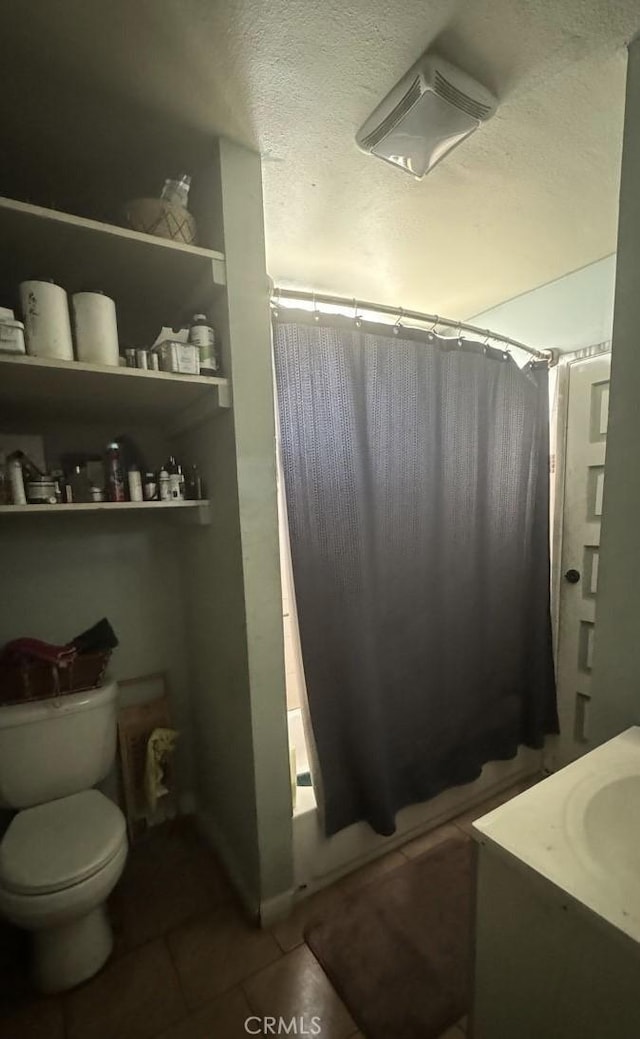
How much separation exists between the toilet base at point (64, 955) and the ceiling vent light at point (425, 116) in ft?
7.25

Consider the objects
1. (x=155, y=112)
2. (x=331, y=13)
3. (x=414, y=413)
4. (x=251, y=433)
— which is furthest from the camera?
(x=414, y=413)

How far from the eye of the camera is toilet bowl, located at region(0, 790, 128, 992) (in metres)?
1.00

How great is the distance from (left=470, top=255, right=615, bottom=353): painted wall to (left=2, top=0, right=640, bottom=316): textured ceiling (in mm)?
208

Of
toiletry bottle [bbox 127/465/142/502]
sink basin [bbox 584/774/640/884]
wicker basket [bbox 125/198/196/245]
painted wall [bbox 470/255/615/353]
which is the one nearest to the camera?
sink basin [bbox 584/774/640/884]

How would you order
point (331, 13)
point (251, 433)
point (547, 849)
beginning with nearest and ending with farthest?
point (547, 849) < point (331, 13) < point (251, 433)

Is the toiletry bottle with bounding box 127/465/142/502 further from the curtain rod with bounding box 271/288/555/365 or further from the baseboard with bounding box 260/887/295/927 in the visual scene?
the baseboard with bounding box 260/887/295/927

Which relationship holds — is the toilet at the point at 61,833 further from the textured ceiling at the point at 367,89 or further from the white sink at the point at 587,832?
the textured ceiling at the point at 367,89

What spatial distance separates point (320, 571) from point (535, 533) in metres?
1.10

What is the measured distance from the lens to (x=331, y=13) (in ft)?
2.50

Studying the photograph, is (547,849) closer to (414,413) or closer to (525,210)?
(414,413)

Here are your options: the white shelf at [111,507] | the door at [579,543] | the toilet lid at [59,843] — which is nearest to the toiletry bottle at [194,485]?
the white shelf at [111,507]

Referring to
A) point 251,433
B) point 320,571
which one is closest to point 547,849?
point 320,571

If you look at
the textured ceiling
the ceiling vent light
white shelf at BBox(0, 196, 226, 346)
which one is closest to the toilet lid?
white shelf at BBox(0, 196, 226, 346)

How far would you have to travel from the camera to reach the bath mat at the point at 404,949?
1.03 m
